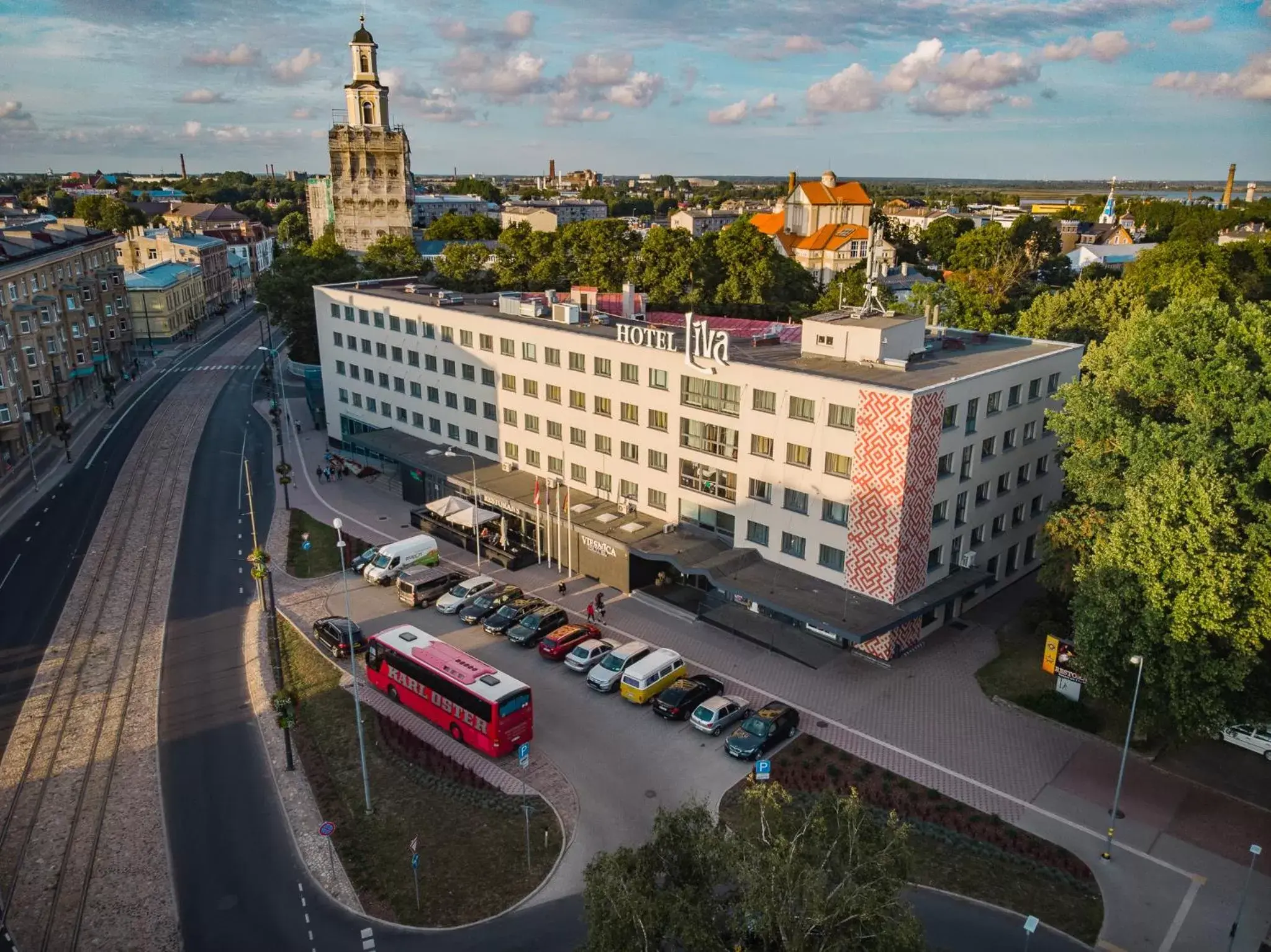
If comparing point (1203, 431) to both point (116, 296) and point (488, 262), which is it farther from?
point (116, 296)

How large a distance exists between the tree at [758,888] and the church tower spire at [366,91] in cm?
13548

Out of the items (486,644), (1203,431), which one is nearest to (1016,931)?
(1203,431)

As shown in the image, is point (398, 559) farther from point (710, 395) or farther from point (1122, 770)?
point (1122, 770)

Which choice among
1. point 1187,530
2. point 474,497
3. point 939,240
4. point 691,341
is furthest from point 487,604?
point 939,240

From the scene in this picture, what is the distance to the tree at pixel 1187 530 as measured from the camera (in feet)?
101

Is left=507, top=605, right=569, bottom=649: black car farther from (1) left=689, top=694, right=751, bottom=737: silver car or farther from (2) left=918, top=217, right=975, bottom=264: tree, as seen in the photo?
(2) left=918, top=217, right=975, bottom=264: tree

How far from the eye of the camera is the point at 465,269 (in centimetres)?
10688

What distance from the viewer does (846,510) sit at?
1688 inches

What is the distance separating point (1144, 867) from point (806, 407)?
23.8 metres

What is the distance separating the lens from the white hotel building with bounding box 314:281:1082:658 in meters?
41.7

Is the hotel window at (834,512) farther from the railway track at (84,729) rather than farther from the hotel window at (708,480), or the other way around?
the railway track at (84,729)

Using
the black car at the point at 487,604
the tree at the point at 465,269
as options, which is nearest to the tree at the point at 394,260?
the tree at the point at 465,269

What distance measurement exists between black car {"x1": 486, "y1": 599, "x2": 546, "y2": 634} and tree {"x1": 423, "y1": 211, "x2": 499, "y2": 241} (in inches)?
4695

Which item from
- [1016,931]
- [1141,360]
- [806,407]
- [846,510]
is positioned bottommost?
[1016,931]
